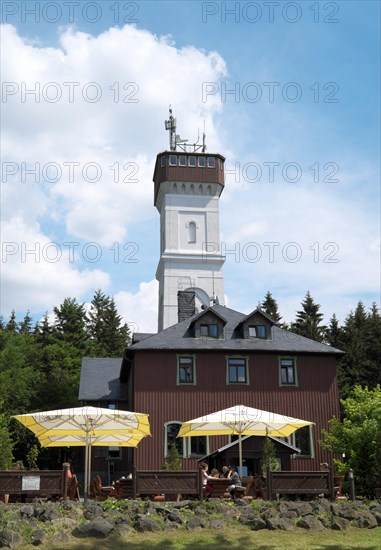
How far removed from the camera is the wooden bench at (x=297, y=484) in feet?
54.3

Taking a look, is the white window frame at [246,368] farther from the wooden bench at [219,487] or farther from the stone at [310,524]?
the stone at [310,524]

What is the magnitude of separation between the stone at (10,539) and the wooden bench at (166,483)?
4327 millimetres

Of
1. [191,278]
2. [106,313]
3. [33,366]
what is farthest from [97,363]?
[106,313]

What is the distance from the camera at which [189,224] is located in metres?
56.9

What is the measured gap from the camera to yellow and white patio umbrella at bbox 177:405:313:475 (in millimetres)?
19781

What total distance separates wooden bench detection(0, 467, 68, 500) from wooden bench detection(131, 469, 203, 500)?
1.79m

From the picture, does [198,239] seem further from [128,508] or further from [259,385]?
[128,508]

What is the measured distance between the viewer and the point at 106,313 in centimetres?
7344

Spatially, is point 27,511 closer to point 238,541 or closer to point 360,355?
point 238,541

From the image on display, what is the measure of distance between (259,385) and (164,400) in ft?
15.1

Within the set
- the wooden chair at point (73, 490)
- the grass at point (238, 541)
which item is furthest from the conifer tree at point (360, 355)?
the grass at point (238, 541)

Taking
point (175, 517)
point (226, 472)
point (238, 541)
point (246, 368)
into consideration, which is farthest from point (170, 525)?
point (246, 368)

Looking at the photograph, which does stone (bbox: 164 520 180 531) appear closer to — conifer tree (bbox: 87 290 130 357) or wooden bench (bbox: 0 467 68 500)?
wooden bench (bbox: 0 467 68 500)

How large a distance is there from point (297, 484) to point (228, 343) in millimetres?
15675
